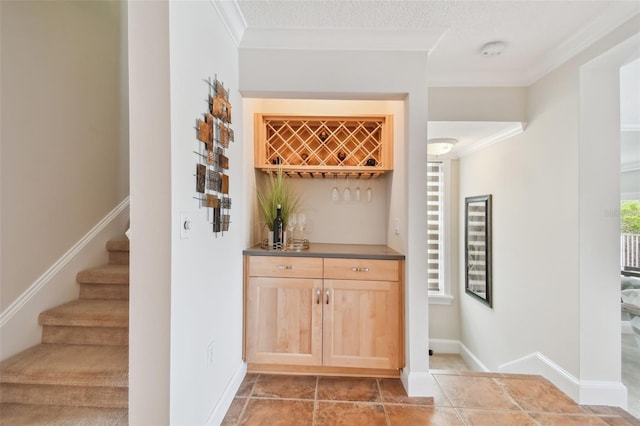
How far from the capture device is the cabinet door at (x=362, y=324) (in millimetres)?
2213

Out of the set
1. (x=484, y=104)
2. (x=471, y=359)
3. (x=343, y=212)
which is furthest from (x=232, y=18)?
(x=471, y=359)

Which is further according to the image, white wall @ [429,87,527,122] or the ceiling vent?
white wall @ [429,87,527,122]

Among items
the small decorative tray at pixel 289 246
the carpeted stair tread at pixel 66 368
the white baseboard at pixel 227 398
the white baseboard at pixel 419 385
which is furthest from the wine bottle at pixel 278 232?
the white baseboard at pixel 419 385

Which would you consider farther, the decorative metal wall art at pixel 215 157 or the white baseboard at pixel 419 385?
the white baseboard at pixel 419 385

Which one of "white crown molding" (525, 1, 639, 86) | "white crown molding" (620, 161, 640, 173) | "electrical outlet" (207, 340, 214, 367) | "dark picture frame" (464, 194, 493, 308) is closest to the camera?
"electrical outlet" (207, 340, 214, 367)

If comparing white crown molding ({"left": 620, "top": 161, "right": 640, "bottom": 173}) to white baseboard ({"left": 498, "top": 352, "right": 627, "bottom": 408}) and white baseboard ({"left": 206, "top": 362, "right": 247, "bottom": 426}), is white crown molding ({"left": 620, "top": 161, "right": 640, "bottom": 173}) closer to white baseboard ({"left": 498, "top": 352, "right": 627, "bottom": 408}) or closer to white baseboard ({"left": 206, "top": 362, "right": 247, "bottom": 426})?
white baseboard ({"left": 498, "top": 352, "right": 627, "bottom": 408})

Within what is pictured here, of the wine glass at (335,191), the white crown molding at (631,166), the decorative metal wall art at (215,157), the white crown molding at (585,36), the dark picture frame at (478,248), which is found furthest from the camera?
the white crown molding at (631,166)

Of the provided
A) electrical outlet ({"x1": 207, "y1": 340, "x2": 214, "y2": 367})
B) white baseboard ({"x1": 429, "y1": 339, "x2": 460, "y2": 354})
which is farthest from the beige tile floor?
white baseboard ({"x1": 429, "y1": 339, "x2": 460, "y2": 354})

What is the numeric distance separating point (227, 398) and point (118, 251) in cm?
152

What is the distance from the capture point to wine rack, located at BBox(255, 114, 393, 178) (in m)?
2.54

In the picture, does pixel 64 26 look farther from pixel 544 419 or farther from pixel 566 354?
pixel 566 354

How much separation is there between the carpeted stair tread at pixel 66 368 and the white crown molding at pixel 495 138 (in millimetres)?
3495

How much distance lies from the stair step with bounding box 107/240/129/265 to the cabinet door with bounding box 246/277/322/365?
1.12 m

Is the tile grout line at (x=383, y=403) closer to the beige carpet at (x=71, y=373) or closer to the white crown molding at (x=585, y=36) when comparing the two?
the beige carpet at (x=71, y=373)
